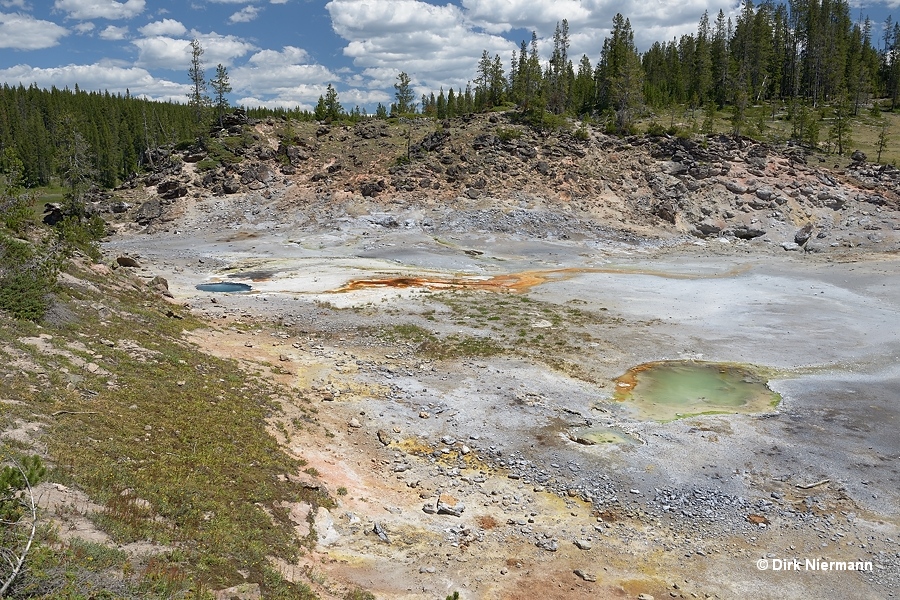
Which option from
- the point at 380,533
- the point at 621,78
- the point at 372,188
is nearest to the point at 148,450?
the point at 380,533

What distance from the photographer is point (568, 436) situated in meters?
17.2

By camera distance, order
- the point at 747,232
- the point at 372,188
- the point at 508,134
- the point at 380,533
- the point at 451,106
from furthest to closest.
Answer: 1. the point at 451,106
2. the point at 508,134
3. the point at 372,188
4. the point at 747,232
5. the point at 380,533

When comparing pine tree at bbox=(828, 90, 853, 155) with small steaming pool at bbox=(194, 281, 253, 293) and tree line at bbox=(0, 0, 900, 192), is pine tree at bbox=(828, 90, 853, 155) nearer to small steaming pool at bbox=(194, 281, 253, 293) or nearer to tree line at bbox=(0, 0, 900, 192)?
tree line at bbox=(0, 0, 900, 192)

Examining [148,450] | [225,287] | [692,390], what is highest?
[225,287]

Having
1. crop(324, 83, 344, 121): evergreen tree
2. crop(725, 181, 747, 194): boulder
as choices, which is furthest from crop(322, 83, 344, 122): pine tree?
crop(725, 181, 747, 194): boulder

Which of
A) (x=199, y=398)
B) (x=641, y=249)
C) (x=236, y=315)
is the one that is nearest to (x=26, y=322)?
(x=199, y=398)

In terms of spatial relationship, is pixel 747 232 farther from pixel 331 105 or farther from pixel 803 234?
pixel 331 105

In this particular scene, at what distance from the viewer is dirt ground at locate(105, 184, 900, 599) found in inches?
455

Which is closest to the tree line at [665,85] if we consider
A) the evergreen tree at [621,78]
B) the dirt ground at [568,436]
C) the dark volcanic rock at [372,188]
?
the evergreen tree at [621,78]

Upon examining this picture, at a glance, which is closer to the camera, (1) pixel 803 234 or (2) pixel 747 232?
(1) pixel 803 234

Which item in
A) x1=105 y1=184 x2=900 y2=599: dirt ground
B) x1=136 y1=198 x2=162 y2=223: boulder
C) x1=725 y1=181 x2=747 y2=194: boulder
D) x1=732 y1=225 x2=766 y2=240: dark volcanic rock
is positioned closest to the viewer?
x1=105 y1=184 x2=900 y2=599: dirt ground

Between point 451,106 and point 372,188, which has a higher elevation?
point 451,106

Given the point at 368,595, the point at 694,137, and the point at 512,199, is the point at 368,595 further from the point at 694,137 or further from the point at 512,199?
the point at 694,137

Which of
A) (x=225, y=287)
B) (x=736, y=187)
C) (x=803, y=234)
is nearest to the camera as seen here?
(x=225, y=287)
